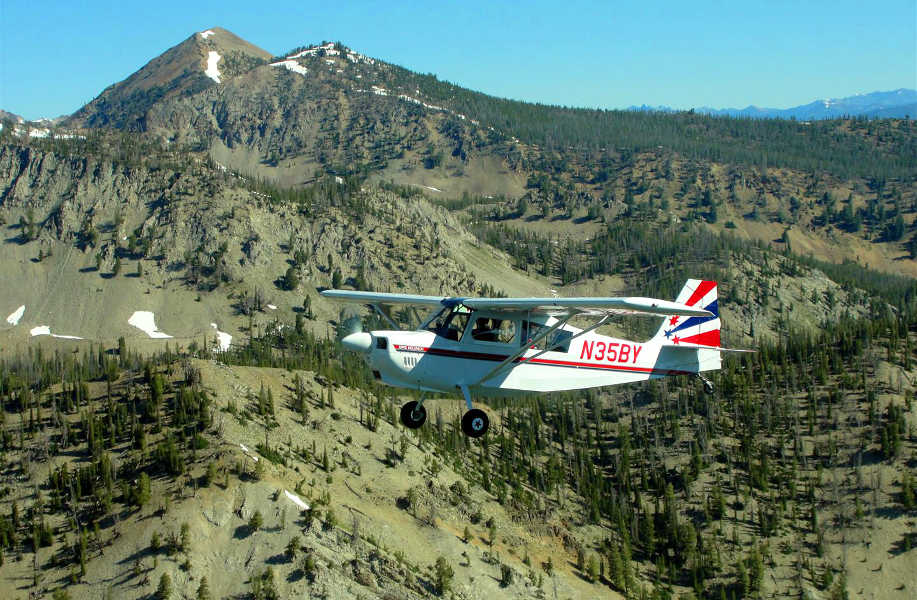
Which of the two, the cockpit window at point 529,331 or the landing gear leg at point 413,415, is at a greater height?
the cockpit window at point 529,331

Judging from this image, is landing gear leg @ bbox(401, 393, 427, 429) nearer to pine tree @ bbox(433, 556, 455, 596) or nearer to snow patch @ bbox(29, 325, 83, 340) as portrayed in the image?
pine tree @ bbox(433, 556, 455, 596)

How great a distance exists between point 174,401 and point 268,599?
80.3ft

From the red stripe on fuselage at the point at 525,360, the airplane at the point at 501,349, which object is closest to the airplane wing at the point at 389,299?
the airplane at the point at 501,349

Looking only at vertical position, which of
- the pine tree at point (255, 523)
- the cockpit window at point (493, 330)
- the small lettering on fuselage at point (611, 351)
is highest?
the cockpit window at point (493, 330)

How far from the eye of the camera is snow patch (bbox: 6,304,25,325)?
142887mm

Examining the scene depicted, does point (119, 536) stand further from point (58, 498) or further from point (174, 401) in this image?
point (174, 401)

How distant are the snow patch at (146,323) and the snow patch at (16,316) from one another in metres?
17.6

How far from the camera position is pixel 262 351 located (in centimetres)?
13225

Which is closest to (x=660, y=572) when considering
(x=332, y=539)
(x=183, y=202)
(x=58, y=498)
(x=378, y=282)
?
(x=332, y=539)

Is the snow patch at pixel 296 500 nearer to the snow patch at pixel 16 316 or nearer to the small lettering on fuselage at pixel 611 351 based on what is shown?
the small lettering on fuselage at pixel 611 351

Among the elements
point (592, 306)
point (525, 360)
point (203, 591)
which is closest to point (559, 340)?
point (525, 360)

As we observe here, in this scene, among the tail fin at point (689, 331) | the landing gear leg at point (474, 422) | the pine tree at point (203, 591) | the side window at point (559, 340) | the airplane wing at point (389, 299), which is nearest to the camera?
the landing gear leg at point (474, 422)

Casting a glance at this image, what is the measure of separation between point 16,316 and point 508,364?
130762 mm

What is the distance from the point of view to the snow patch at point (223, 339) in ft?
453
